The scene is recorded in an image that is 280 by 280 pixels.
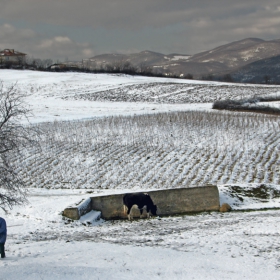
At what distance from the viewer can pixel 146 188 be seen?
20953 mm

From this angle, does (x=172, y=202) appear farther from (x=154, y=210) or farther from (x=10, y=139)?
(x=10, y=139)

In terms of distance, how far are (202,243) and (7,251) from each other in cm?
624

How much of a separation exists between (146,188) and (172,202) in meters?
2.64

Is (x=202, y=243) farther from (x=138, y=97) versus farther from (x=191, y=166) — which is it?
(x=138, y=97)

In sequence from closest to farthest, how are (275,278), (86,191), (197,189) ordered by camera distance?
(275,278)
(197,189)
(86,191)

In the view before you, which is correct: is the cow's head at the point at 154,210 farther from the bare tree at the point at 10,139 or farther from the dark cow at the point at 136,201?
the bare tree at the point at 10,139

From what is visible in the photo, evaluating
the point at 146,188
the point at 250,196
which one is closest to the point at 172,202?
the point at 146,188

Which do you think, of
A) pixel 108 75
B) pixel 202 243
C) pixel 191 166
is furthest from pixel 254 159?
pixel 108 75

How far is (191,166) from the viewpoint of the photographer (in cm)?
2466

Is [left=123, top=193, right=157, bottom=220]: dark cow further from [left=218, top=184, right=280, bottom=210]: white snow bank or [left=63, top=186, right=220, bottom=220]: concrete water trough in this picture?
[left=218, top=184, right=280, bottom=210]: white snow bank

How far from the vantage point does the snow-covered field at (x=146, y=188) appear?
37.5ft

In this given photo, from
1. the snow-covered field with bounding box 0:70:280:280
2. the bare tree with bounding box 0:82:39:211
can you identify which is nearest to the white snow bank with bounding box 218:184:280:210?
the snow-covered field with bounding box 0:70:280:280

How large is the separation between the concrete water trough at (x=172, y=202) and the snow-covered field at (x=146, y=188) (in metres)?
0.70

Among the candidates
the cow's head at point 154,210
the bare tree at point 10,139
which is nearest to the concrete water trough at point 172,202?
the cow's head at point 154,210
